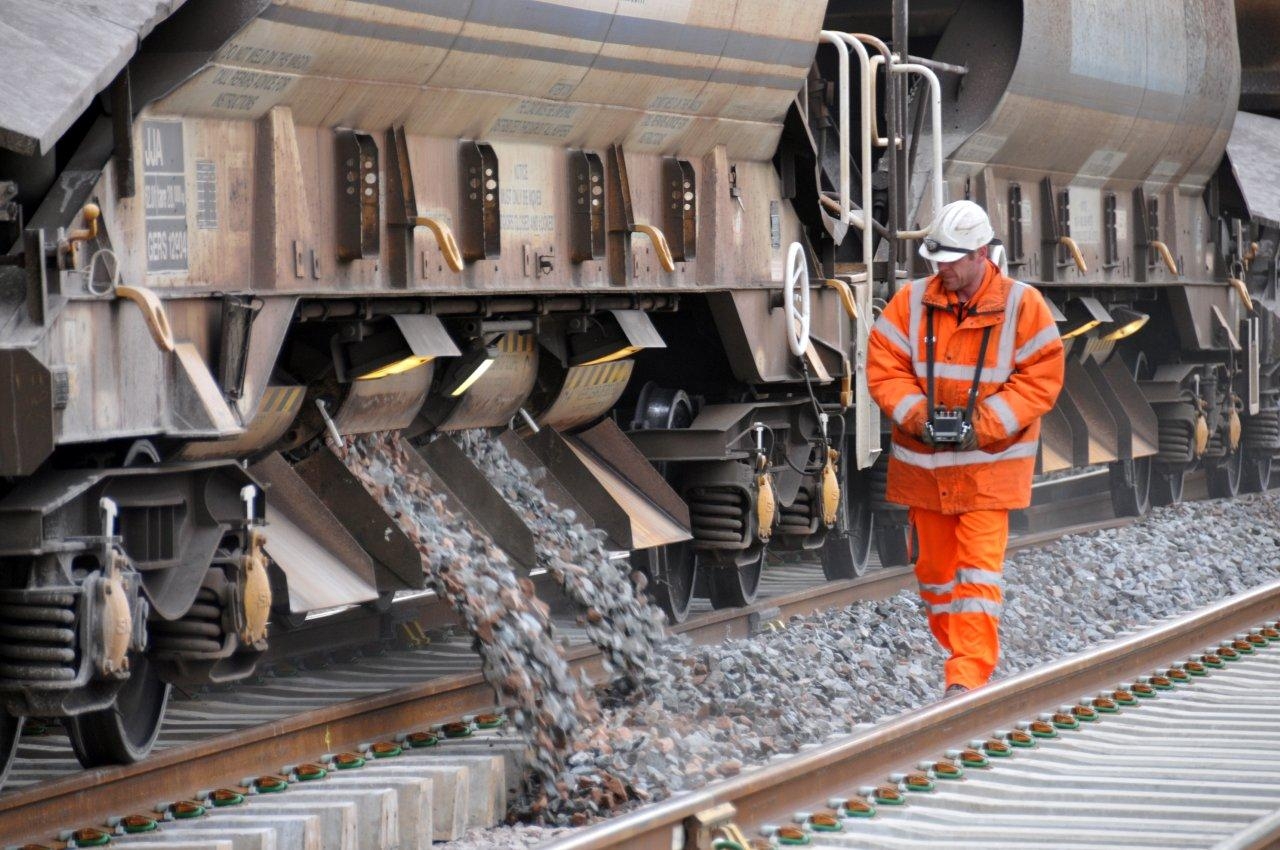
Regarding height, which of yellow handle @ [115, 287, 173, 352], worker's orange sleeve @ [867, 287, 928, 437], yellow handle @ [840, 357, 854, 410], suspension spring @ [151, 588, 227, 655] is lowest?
suspension spring @ [151, 588, 227, 655]

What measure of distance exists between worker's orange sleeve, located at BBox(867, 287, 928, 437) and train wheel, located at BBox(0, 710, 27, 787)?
3386mm

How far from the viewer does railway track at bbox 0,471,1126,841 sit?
630cm

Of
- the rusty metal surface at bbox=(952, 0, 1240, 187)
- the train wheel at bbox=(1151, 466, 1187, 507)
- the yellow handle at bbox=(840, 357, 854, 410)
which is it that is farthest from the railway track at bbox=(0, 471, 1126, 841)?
the train wheel at bbox=(1151, 466, 1187, 507)

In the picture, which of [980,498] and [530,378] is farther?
[530,378]

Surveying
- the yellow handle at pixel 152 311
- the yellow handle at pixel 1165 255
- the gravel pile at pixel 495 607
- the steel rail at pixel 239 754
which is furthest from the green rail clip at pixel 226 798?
the yellow handle at pixel 1165 255

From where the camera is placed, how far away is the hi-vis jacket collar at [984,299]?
304 inches

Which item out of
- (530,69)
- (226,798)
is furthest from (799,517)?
(226,798)

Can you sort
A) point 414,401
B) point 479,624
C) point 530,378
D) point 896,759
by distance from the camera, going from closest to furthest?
1. point 896,759
2. point 479,624
3. point 414,401
4. point 530,378

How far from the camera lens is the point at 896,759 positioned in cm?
636

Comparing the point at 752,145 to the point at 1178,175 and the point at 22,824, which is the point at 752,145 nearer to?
the point at 22,824

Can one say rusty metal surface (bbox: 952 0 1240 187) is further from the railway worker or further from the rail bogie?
the railway worker

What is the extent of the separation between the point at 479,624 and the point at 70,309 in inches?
89.2

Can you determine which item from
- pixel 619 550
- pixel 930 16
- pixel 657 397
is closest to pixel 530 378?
pixel 619 550

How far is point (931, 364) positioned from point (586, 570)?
1980mm
